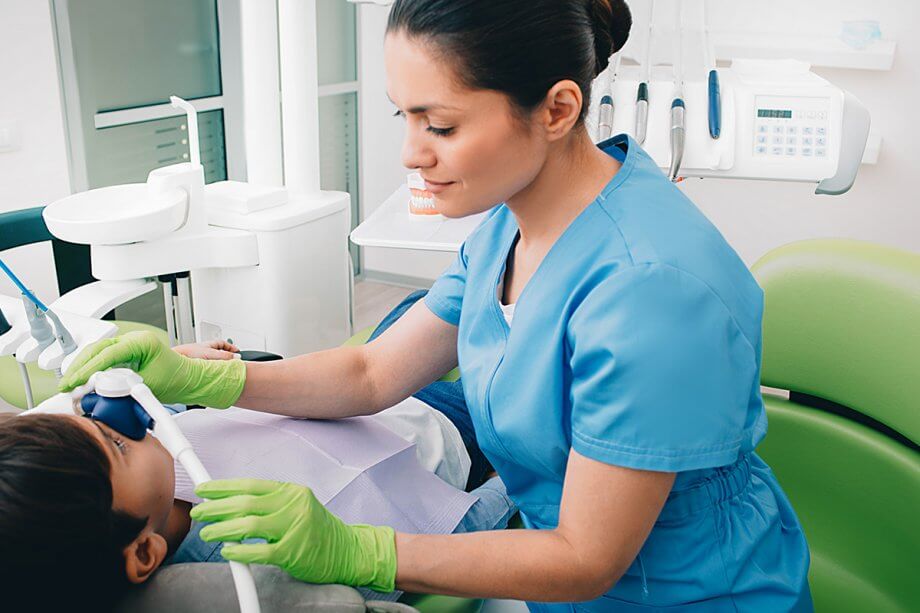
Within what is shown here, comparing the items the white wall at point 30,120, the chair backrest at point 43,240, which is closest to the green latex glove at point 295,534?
the chair backrest at point 43,240

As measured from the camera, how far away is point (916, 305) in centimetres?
122

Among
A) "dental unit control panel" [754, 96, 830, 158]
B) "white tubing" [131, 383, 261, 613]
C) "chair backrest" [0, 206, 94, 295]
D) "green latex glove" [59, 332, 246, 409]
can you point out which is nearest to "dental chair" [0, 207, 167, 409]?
"chair backrest" [0, 206, 94, 295]

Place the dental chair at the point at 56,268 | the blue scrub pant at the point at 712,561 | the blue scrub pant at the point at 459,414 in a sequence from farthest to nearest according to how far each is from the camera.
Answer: the dental chair at the point at 56,268
the blue scrub pant at the point at 459,414
the blue scrub pant at the point at 712,561

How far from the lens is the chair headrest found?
124 centimetres

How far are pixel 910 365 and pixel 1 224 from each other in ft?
6.30

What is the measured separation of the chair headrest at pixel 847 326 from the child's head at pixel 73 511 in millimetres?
961

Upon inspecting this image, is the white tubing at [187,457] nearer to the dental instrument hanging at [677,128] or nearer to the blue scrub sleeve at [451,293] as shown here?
the blue scrub sleeve at [451,293]

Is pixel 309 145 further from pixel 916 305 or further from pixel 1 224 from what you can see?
pixel 916 305

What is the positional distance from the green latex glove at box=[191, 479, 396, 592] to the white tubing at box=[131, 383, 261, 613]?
0.01 m

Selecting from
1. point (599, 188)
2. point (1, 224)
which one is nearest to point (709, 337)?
point (599, 188)

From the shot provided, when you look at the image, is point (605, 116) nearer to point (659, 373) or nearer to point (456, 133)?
point (456, 133)

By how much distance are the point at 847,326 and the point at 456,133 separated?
0.75 meters

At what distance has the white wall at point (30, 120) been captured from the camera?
7.39 feet

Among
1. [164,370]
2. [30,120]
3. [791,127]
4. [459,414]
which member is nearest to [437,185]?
[164,370]
